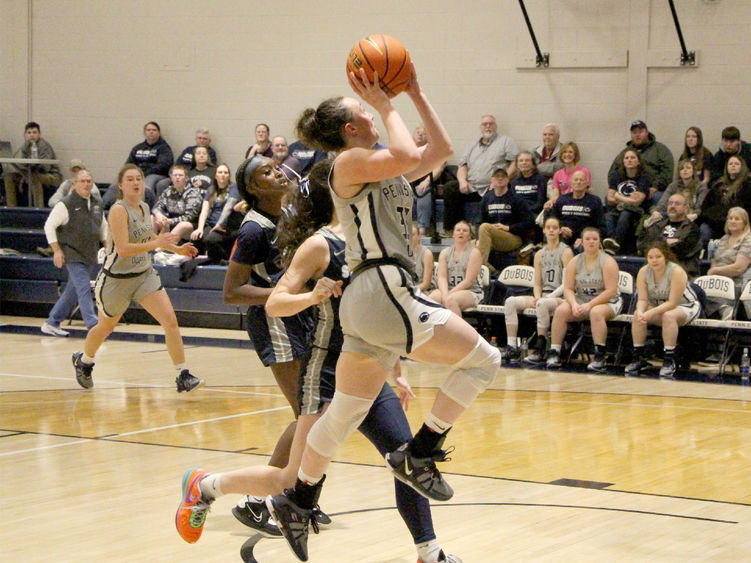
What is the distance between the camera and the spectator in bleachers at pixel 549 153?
12.8m

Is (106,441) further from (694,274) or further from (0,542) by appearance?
(694,274)

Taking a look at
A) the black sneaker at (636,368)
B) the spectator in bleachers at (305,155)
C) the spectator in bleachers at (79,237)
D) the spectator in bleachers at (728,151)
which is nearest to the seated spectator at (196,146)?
the spectator in bleachers at (305,155)

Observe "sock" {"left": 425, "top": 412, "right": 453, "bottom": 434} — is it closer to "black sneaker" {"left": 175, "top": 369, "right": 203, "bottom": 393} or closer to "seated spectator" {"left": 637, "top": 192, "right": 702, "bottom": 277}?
"black sneaker" {"left": 175, "top": 369, "right": 203, "bottom": 393}

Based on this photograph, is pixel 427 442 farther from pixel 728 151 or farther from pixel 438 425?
pixel 728 151

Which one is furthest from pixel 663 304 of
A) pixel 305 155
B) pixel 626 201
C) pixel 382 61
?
pixel 382 61

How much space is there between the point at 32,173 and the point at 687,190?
1010 centimetres

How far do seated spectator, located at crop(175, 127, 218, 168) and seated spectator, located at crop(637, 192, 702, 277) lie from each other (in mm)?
6826

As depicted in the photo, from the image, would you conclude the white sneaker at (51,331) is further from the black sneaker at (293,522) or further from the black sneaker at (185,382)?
the black sneaker at (293,522)

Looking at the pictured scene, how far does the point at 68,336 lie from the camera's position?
12.5m

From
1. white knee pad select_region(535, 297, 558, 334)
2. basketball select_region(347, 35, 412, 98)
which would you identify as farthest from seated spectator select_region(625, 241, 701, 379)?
basketball select_region(347, 35, 412, 98)

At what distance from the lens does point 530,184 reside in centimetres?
1260

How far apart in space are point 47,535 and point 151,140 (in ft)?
39.0

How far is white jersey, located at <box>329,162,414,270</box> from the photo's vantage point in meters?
3.50

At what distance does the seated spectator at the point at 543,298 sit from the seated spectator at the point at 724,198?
1.50 m
